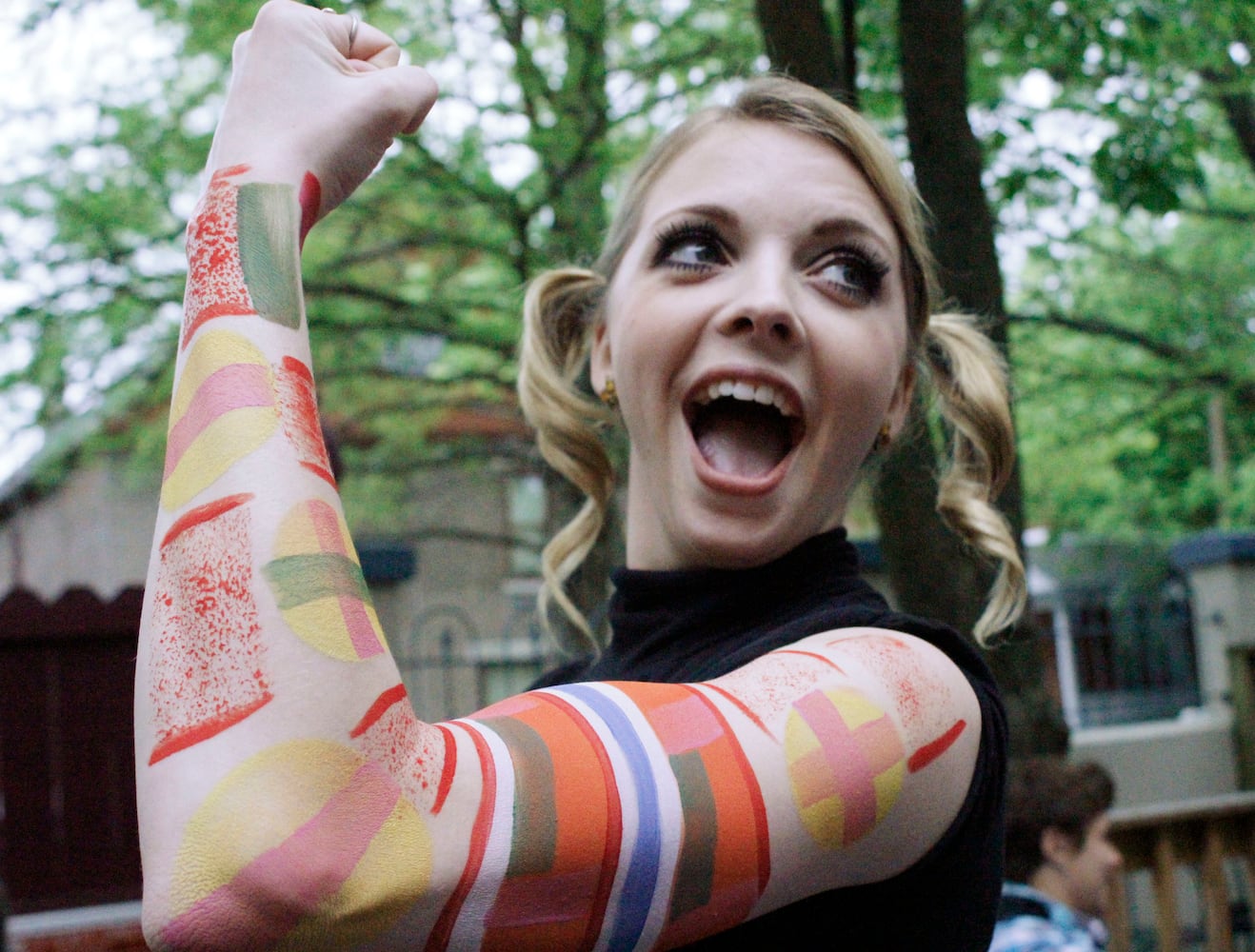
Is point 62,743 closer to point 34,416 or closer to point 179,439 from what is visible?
point 34,416

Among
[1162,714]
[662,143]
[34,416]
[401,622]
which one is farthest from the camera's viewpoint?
[1162,714]

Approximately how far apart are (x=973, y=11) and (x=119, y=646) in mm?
5445

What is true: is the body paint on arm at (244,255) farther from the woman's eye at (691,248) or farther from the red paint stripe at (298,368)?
the woman's eye at (691,248)

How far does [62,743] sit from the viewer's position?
22.0ft

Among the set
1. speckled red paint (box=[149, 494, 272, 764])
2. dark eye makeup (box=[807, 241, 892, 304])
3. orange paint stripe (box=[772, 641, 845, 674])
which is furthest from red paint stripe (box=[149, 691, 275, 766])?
dark eye makeup (box=[807, 241, 892, 304])

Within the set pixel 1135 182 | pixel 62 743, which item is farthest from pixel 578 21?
pixel 62 743

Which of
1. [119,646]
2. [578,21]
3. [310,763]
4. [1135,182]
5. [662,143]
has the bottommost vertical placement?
[119,646]

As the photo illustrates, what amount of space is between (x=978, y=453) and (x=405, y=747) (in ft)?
4.09

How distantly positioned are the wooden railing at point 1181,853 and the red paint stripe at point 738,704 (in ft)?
13.6

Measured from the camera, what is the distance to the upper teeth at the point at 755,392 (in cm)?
146

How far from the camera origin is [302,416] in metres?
1.01

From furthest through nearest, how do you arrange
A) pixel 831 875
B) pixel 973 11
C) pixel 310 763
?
pixel 973 11 → pixel 831 875 → pixel 310 763

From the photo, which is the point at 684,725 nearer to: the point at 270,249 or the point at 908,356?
the point at 270,249

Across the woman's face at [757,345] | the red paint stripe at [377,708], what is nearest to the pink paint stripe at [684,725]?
the red paint stripe at [377,708]
